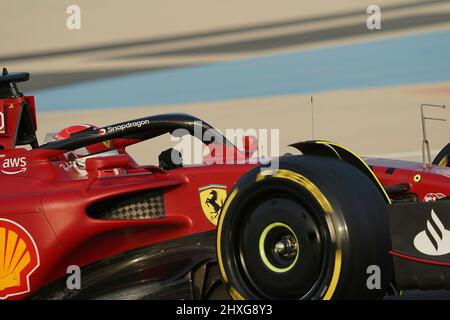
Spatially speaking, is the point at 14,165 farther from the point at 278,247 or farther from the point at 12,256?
the point at 278,247

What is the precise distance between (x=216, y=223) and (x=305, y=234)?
0.90 m

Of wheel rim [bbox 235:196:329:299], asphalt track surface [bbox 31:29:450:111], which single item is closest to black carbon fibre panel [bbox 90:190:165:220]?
wheel rim [bbox 235:196:329:299]

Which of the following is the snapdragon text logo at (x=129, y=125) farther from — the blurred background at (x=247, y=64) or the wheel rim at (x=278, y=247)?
the blurred background at (x=247, y=64)

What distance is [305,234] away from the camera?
3336mm

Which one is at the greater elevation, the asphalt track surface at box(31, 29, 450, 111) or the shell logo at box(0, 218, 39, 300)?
the asphalt track surface at box(31, 29, 450, 111)

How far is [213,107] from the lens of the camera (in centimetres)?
1252

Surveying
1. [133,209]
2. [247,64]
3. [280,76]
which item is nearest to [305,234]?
[133,209]

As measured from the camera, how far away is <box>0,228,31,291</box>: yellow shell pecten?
4.24 metres

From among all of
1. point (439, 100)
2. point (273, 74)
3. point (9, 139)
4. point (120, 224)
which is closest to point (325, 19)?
point (273, 74)

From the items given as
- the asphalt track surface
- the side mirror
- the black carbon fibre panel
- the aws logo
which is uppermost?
the asphalt track surface

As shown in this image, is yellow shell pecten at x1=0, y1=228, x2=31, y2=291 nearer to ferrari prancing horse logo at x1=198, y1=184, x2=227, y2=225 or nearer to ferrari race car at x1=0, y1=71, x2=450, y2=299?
ferrari race car at x1=0, y1=71, x2=450, y2=299
